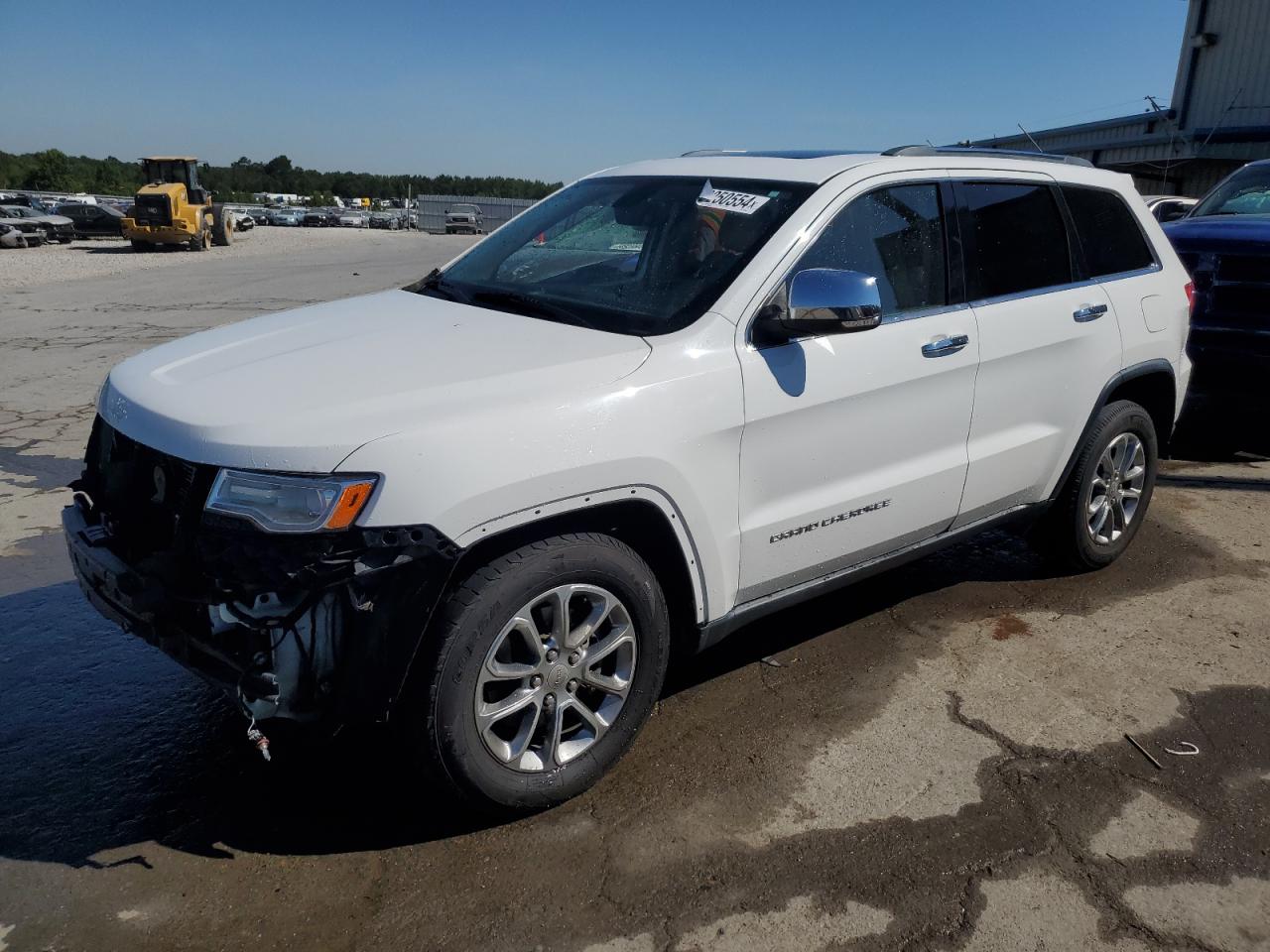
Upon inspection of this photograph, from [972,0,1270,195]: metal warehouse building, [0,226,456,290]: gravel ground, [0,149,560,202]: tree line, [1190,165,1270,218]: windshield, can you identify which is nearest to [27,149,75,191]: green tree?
[0,149,560,202]: tree line

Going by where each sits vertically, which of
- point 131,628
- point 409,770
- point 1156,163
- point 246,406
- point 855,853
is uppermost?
point 1156,163

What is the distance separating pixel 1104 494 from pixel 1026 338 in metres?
1.17

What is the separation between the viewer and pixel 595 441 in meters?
2.81

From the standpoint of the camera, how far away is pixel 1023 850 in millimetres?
2881

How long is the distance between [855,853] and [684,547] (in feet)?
3.24

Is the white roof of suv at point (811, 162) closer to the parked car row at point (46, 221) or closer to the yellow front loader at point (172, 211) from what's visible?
the yellow front loader at point (172, 211)

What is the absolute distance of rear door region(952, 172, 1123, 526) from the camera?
156 inches

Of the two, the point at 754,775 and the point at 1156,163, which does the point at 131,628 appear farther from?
the point at 1156,163

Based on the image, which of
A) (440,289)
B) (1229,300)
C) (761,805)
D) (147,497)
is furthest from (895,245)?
(1229,300)

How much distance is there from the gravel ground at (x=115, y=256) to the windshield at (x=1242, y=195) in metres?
18.9

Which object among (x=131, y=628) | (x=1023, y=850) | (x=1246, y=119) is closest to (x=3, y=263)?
(x=131, y=628)

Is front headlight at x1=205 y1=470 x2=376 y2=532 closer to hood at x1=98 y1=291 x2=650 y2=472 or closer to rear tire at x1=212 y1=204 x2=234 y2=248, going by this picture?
hood at x1=98 y1=291 x2=650 y2=472

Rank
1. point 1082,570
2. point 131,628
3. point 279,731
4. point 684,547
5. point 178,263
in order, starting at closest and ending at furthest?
point 279,731 < point 131,628 < point 684,547 < point 1082,570 < point 178,263

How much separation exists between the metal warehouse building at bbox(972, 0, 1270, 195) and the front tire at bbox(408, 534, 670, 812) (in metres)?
22.3
